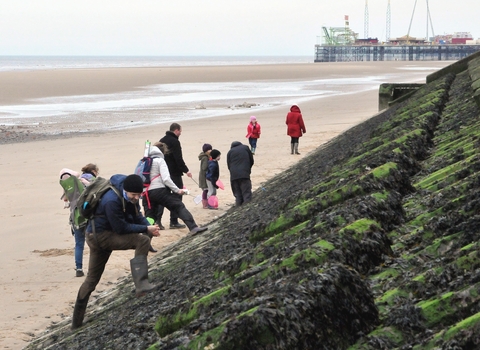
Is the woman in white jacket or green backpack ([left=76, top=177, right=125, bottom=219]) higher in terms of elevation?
green backpack ([left=76, top=177, right=125, bottom=219])

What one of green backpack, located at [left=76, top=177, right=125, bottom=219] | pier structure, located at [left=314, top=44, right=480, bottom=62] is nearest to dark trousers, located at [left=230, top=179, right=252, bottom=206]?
green backpack, located at [left=76, top=177, right=125, bottom=219]

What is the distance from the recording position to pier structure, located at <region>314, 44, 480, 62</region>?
16100 cm

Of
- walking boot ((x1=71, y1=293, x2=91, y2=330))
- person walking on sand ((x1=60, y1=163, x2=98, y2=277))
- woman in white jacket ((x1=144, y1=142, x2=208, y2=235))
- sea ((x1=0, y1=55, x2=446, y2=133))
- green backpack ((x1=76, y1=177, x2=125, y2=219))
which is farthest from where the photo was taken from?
sea ((x1=0, y1=55, x2=446, y2=133))

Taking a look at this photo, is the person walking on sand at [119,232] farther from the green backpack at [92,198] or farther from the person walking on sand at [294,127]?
the person walking on sand at [294,127]

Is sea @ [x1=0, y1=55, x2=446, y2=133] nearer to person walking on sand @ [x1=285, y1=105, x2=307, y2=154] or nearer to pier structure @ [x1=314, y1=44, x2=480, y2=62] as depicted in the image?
person walking on sand @ [x1=285, y1=105, x2=307, y2=154]

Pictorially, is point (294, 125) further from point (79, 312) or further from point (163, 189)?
point (79, 312)

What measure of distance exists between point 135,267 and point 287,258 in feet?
9.39

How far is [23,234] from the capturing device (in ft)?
42.1

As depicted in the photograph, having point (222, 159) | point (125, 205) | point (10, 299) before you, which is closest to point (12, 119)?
point (222, 159)

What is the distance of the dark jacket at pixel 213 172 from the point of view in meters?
14.0

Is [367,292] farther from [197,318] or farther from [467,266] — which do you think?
[197,318]

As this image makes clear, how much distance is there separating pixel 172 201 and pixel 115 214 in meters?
3.53

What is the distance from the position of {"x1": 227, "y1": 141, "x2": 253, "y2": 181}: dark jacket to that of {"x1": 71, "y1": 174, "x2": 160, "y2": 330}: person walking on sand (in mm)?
5035

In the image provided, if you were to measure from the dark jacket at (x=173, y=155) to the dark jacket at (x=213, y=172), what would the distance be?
5.41 ft
